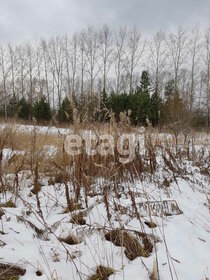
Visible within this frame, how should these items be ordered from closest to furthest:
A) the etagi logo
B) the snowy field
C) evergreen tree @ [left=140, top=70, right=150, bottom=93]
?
the snowy field < the etagi logo < evergreen tree @ [left=140, top=70, right=150, bottom=93]

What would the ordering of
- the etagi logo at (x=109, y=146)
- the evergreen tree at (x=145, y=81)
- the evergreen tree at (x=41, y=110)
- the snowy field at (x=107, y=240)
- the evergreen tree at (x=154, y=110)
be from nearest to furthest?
1. the snowy field at (x=107, y=240)
2. the etagi logo at (x=109, y=146)
3. the evergreen tree at (x=154, y=110)
4. the evergreen tree at (x=41, y=110)
5. the evergreen tree at (x=145, y=81)

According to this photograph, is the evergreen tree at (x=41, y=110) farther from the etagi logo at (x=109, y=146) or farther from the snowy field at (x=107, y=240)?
the snowy field at (x=107, y=240)

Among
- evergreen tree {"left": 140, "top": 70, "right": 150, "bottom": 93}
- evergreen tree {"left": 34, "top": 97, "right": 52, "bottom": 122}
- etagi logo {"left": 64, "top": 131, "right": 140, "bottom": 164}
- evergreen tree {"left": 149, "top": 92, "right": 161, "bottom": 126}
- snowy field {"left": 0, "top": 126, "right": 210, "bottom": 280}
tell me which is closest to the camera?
snowy field {"left": 0, "top": 126, "right": 210, "bottom": 280}

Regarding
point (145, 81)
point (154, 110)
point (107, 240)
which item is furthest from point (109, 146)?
point (145, 81)

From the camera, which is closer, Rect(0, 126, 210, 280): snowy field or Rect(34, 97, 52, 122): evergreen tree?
Rect(0, 126, 210, 280): snowy field

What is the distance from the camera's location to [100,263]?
1.13 m

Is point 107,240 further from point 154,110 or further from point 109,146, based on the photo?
point 154,110

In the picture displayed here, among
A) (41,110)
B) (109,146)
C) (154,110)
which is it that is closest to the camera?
(109,146)

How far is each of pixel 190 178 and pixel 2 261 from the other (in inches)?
95.1

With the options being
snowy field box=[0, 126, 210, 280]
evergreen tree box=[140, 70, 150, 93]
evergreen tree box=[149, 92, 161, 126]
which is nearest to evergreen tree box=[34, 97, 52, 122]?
evergreen tree box=[149, 92, 161, 126]

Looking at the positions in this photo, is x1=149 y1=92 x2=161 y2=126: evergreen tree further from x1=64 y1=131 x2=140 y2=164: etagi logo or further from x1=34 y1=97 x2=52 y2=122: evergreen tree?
x1=64 y1=131 x2=140 y2=164: etagi logo

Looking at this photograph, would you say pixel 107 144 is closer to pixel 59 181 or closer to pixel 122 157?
pixel 122 157

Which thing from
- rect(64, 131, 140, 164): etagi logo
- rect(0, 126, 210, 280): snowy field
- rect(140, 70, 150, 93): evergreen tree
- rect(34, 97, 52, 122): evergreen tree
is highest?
rect(140, 70, 150, 93): evergreen tree

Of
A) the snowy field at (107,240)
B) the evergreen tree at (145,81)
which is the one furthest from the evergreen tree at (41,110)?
the snowy field at (107,240)
